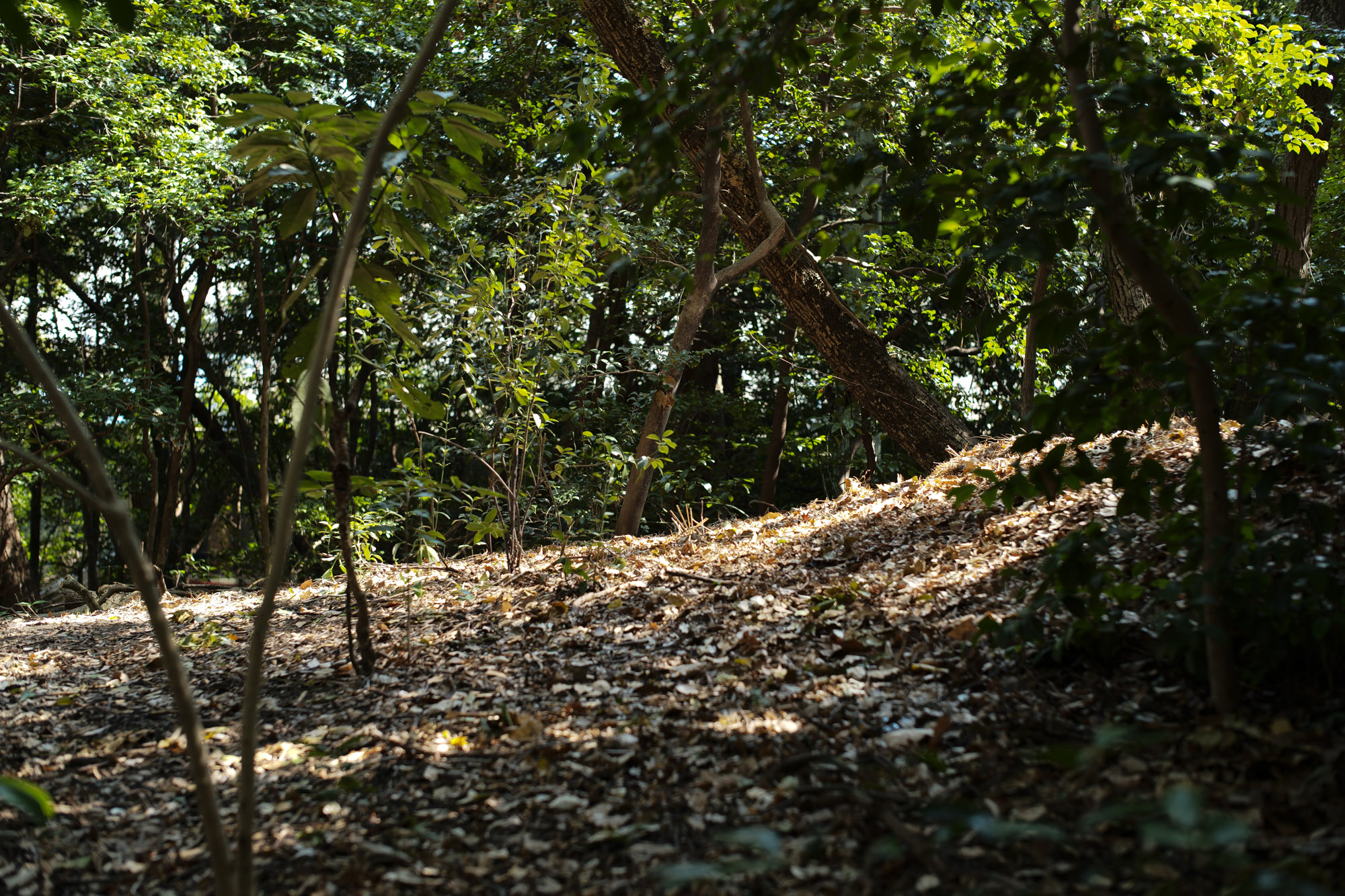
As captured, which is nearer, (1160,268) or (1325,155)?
(1160,268)

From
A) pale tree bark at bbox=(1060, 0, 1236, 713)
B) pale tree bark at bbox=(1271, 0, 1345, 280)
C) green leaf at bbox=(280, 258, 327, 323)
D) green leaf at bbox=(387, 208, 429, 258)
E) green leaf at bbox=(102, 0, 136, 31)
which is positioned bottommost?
pale tree bark at bbox=(1060, 0, 1236, 713)

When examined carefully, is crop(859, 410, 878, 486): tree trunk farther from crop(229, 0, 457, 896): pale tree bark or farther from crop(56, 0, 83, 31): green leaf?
crop(56, 0, 83, 31): green leaf

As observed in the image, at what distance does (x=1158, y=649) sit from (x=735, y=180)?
4478 mm

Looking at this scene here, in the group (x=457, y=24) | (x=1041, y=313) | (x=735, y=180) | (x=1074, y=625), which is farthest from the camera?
(x=457, y=24)

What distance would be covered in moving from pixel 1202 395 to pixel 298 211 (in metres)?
2.19

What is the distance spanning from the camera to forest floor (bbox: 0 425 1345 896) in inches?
57.9

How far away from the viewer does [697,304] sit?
586cm

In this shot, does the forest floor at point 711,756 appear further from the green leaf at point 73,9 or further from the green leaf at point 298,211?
the green leaf at point 73,9

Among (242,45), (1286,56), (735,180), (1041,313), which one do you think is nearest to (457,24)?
(242,45)

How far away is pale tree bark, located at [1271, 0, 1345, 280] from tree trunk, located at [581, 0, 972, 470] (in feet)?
7.21

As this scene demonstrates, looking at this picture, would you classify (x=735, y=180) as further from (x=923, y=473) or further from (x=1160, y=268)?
(x=1160, y=268)

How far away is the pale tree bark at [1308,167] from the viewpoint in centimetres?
543

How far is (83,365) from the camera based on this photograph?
1099cm

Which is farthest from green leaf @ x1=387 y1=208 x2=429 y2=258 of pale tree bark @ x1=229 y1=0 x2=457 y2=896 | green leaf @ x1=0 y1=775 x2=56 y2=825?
green leaf @ x1=0 y1=775 x2=56 y2=825
